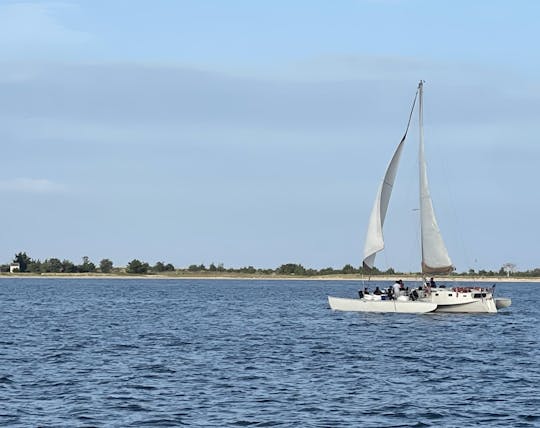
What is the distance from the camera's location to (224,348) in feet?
188

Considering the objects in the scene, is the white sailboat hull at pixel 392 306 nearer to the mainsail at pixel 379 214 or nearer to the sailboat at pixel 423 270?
the sailboat at pixel 423 270

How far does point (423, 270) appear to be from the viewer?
87125mm

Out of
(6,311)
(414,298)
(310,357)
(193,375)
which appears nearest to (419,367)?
(310,357)

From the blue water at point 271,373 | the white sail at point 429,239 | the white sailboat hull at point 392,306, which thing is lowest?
the blue water at point 271,373

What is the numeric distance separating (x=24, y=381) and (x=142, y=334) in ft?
84.5

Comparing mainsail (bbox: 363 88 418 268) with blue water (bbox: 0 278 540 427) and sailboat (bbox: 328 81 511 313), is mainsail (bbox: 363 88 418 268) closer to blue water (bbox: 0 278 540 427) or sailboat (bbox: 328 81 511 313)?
sailboat (bbox: 328 81 511 313)

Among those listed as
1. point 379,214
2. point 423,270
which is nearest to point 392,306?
point 423,270

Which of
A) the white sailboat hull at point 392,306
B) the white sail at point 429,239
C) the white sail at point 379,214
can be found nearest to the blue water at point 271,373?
the white sailboat hull at point 392,306

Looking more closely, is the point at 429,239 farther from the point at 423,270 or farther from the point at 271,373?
the point at 271,373

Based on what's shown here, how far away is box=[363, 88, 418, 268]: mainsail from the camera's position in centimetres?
8781

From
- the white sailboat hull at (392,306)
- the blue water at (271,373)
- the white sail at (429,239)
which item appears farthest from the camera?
the white sail at (429,239)

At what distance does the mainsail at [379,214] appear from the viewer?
288ft

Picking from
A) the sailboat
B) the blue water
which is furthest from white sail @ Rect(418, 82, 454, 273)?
the blue water

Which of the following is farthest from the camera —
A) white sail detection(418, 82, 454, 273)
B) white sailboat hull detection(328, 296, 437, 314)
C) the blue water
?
white sail detection(418, 82, 454, 273)
